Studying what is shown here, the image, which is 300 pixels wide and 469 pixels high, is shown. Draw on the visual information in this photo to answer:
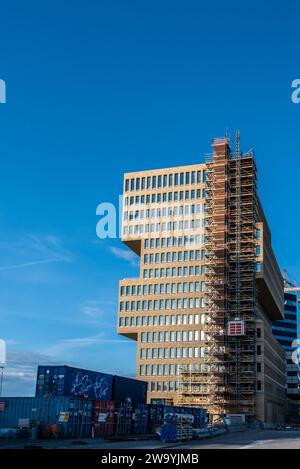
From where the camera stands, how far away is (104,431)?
2366 inches

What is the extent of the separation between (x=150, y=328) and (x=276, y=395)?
120 ft

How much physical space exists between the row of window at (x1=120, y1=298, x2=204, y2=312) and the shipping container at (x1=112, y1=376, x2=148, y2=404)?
55.8 m

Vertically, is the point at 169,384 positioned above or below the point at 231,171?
below

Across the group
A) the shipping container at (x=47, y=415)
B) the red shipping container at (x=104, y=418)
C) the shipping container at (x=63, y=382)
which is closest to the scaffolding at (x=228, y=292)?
the shipping container at (x=63, y=382)

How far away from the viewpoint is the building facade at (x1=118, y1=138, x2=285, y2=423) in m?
127

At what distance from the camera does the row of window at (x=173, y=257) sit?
5603 inches

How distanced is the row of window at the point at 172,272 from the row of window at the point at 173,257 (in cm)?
189

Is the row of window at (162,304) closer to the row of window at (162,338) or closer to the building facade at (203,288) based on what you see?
the building facade at (203,288)

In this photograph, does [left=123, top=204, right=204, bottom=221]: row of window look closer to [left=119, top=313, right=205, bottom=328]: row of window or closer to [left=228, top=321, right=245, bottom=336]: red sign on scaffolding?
[left=119, top=313, right=205, bottom=328]: row of window

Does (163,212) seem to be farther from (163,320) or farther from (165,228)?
(163,320)
